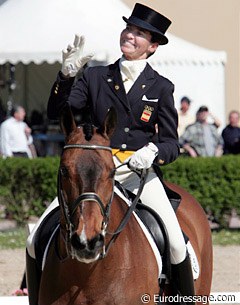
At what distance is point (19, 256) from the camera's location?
1239 cm

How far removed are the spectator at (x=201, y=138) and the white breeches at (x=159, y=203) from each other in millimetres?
10796

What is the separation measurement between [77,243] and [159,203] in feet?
4.22

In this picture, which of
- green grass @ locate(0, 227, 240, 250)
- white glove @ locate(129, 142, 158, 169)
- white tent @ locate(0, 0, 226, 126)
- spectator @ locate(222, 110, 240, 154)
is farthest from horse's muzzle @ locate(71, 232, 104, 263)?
white tent @ locate(0, 0, 226, 126)

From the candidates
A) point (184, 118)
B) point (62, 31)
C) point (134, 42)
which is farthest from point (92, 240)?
point (62, 31)

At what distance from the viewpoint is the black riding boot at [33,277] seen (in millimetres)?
5945

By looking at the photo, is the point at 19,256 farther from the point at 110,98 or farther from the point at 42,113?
the point at 42,113

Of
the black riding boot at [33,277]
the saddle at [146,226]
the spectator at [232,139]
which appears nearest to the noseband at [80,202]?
the saddle at [146,226]

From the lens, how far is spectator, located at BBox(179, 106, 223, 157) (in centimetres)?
1700

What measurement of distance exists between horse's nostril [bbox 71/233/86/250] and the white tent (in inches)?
522

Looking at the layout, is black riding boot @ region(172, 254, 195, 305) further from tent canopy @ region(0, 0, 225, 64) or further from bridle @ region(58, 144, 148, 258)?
tent canopy @ region(0, 0, 225, 64)

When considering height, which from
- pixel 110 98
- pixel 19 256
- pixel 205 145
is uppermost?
pixel 110 98

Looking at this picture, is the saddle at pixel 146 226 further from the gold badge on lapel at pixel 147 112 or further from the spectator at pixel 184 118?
the spectator at pixel 184 118

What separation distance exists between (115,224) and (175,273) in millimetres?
878

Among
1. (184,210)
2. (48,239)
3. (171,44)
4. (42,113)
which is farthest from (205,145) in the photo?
(48,239)
